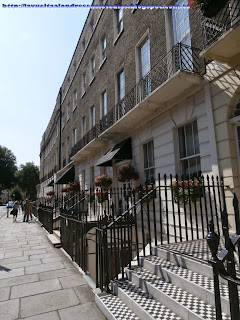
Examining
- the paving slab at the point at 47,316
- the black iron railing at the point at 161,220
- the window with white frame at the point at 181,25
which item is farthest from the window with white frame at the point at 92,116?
the paving slab at the point at 47,316

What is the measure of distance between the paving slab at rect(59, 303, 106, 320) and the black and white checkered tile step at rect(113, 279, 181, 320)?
0.40m

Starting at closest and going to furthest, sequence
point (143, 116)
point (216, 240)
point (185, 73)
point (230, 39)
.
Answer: point (216, 240) → point (230, 39) → point (185, 73) → point (143, 116)

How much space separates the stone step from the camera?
263cm

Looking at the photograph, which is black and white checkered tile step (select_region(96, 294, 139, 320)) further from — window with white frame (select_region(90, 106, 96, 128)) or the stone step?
window with white frame (select_region(90, 106, 96, 128))

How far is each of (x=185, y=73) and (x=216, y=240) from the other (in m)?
5.37

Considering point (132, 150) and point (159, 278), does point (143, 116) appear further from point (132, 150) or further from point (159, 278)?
point (159, 278)

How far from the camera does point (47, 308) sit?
349 centimetres

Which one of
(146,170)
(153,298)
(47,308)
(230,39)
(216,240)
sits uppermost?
(230,39)

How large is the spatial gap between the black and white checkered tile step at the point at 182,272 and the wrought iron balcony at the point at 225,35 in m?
4.57

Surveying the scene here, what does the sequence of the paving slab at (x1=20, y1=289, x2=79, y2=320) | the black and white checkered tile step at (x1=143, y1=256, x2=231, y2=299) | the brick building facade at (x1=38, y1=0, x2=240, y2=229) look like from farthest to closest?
the brick building facade at (x1=38, y1=0, x2=240, y2=229)
the paving slab at (x1=20, y1=289, x2=79, y2=320)
the black and white checkered tile step at (x1=143, y1=256, x2=231, y2=299)

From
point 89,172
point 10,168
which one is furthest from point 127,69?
point 10,168

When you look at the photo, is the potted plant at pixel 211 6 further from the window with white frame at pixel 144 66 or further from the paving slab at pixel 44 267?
the paving slab at pixel 44 267

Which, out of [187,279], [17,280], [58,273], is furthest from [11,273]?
[187,279]

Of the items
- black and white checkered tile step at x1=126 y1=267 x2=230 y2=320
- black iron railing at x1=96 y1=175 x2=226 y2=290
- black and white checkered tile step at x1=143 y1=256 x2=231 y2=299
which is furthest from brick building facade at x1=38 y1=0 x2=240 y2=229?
black and white checkered tile step at x1=126 y1=267 x2=230 y2=320
